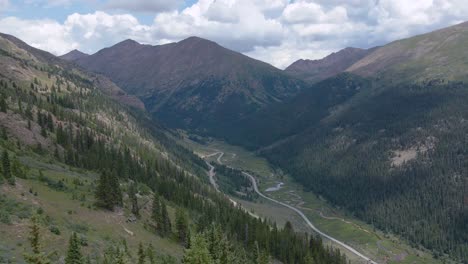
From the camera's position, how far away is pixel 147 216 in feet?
343

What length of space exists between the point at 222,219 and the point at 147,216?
4084 cm

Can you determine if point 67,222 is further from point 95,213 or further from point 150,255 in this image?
point 150,255

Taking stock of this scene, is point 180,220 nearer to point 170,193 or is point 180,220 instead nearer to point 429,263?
point 170,193

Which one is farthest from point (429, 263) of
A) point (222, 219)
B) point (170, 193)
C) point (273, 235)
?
point (170, 193)

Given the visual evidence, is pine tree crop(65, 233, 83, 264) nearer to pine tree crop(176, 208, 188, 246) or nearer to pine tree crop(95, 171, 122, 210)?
pine tree crop(95, 171, 122, 210)

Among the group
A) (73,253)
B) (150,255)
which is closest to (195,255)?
(150,255)

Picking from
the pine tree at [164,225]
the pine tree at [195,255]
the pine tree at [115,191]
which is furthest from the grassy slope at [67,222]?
the pine tree at [195,255]

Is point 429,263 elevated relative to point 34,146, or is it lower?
lower

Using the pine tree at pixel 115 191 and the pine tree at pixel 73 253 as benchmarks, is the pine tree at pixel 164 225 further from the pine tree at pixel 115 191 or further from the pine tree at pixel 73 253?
the pine tree at pixel 73 253

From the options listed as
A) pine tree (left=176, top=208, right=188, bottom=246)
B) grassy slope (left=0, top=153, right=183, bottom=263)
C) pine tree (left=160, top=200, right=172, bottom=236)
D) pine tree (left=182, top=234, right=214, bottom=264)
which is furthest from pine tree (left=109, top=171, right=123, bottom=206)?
pine tree (left=182, top=234, right=214, bottom=264)

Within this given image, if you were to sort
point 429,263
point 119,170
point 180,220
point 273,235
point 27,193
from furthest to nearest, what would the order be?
point 429,263
point 119,170
point 273,235
point 180,220
point 27,193

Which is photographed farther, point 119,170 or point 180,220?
point 119,170

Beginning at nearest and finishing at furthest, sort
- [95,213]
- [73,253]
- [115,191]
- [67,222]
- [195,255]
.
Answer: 1. [73,253]
2. [195,255]
3. [67,222]
4. [95,213]
5. [115,191]

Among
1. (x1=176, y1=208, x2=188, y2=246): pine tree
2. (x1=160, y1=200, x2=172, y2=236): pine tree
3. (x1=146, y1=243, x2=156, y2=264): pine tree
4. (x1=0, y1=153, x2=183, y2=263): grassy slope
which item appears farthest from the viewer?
(x1=176, y1=208, x2=188, y2=246): pine tree
